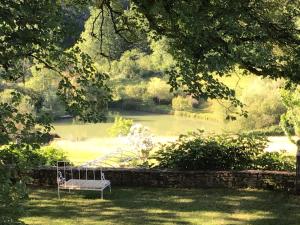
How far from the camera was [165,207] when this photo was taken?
33.0 feet

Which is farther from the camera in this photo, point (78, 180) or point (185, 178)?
point (185, 178)

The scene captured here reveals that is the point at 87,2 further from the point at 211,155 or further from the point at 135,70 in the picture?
the point at 135,70

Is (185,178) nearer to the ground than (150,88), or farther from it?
nearer to the ground

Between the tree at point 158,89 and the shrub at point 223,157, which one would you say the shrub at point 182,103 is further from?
the shrub at point 223,157

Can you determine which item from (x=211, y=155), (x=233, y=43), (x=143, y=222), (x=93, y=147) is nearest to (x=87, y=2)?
(x=233, y=43)

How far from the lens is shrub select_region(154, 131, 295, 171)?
1203 centimetres

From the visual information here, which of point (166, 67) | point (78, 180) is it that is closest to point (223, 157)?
point (78, 180)

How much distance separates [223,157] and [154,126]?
38.6 meters

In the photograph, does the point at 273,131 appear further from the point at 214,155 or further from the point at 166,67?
the point at 166,67

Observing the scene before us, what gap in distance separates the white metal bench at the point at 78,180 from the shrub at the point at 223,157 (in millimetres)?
1974

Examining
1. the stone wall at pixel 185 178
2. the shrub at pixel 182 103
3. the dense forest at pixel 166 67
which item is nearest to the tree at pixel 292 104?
the dense forest at pixel 166 67

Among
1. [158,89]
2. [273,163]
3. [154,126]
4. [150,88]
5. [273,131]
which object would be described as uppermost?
[150,88]

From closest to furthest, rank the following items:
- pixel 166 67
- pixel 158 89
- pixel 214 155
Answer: pixel 166 67
pixel 214 155
pixel 158 89

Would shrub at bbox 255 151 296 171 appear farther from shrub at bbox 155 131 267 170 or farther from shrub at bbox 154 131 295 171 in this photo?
shrub at bbox 155 131 267 170
